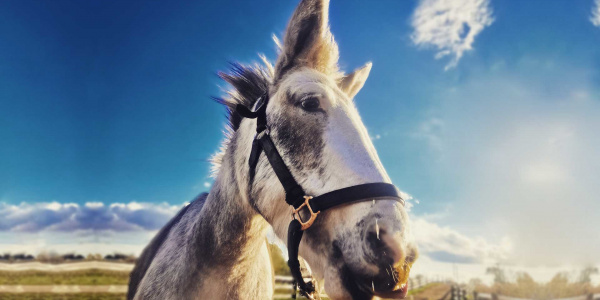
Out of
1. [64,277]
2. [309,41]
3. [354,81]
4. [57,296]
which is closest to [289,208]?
[309,41]

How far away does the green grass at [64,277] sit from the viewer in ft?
19.8

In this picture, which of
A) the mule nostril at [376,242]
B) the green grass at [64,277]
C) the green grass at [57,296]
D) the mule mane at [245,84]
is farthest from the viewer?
the green grass at [57,296]

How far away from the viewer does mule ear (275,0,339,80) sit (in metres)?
2.44

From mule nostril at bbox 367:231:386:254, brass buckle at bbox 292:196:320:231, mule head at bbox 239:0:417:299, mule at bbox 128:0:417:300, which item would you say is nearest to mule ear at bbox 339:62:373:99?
mule at bbox 128:0:417:300

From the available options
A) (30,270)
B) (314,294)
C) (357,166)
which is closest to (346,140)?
(357,166)

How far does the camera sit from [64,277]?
629 cm

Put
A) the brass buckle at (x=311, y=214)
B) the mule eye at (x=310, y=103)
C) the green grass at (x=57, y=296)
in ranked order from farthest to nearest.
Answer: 1. the green grass at (x=57, y=296)
2. the mule eye at (x=310, y=103)
3. the brass buckle at (x=311, y=214)

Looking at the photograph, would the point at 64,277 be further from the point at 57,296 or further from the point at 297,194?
the point at 297,194

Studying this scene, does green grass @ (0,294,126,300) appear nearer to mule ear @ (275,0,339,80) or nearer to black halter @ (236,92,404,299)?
black halter @ (236,92,404,299)

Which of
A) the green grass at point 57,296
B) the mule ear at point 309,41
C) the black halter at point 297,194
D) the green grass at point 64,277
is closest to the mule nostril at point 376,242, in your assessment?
the black halter at point 297,194

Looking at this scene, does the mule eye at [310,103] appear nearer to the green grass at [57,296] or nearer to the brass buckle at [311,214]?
the brass buckle at [311,214]

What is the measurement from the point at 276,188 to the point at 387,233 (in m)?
0.83

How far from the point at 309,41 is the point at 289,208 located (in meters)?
1.35

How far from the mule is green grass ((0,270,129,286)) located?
12.3 ft
